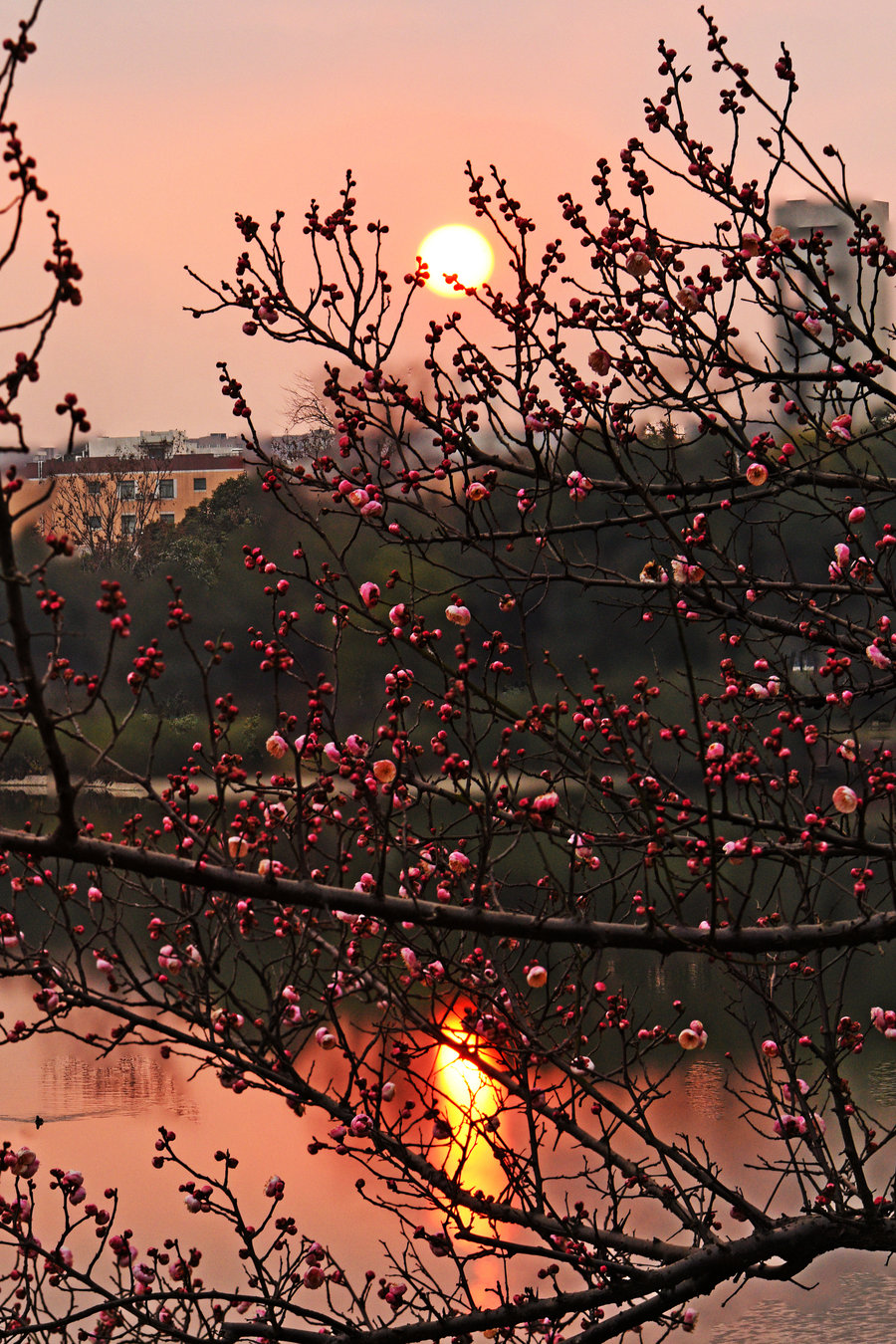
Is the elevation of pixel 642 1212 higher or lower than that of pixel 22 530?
lower

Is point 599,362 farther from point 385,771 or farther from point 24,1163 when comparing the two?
point 24,1163

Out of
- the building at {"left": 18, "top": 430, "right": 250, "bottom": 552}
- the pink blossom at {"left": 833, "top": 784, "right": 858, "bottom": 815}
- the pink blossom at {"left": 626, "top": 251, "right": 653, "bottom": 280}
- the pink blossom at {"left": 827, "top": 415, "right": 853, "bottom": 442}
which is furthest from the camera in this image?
the building at {"left": 18, "top": 430, "right": 250, "bottom": 552}

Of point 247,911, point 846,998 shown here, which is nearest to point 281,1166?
point 846,998

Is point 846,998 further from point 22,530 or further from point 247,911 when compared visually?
point 22,530

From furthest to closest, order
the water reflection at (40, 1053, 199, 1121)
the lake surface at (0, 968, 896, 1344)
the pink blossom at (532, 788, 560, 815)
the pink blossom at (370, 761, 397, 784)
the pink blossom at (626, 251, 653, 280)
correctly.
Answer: the water reflection at (40, 1053, 199, 1121)
the lake surface at (0, 968, 896, 1344)
the pink blossom at (626, 251, 653, 280)
the pink blossom at (370, 761, 397, 784)
the pink blossom at (532, 788, 560, 815)

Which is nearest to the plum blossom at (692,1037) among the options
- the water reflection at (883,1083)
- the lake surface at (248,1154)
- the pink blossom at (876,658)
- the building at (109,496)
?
the pink blossom at (876,658)

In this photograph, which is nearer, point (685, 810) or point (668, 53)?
point (685, 810)

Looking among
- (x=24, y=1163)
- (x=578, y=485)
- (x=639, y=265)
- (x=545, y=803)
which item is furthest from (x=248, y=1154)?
(x=545, y=803)

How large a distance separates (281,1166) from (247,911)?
7433 mm

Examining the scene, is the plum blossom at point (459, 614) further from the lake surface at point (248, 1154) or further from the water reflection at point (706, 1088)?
the water reflection at point (706, 1088)

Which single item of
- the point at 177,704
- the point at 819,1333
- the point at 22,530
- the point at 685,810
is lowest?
the point at 819,1333

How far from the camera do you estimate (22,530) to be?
47.2 meters

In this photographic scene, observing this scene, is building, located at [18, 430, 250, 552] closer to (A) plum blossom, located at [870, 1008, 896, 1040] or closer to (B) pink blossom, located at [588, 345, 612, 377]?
(B) pink blossom, located at [588, 345, 612, 377]

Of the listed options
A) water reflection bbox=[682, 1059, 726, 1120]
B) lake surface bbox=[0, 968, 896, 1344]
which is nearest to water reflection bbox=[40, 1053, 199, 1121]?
lake surface bbox=[0, 968, 896, 1344]
